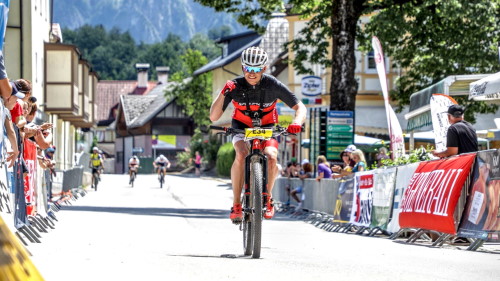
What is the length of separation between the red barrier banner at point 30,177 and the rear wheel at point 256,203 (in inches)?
146

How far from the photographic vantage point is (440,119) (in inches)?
651

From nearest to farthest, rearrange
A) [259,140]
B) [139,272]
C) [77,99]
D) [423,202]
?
[139,272] → [259,140] → [423,202] → [77,99]

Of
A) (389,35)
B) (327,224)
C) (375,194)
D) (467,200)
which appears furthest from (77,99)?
(467,200)

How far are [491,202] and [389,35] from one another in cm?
1900

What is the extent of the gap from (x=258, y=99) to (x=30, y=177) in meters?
3.89

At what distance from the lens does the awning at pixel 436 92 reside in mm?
18750

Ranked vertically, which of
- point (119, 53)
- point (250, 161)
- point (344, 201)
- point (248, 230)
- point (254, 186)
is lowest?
point (344, 201)

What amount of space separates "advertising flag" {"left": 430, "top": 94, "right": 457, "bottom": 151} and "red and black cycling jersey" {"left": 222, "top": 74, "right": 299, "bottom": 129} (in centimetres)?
665

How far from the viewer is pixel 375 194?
55.0 feet

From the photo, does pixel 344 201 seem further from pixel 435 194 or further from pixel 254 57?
pixel 254 57

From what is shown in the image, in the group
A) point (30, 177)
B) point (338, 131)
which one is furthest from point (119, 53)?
point (30, 177)

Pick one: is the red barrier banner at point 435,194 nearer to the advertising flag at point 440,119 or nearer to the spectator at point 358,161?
the advertising flag at point 440,119

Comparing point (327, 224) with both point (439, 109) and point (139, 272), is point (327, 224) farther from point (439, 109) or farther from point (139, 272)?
point (139, 272)

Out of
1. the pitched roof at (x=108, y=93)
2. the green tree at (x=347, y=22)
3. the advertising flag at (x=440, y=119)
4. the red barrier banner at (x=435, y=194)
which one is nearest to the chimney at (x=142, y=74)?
the pitched roof at (x=108, y=93)
